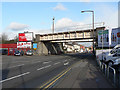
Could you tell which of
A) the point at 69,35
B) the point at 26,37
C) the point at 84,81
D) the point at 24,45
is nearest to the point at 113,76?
the point at 84,81

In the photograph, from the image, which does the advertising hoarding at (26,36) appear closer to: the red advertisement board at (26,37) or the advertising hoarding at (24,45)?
the red advertisement board at (26,37)

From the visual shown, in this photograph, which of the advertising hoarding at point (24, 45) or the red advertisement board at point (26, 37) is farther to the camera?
the red advertisement board at point (26, 37)

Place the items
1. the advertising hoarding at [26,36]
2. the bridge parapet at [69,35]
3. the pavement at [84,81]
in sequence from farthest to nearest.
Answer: the advertising hoarding at [26,36] < the bridge parapet at [69,35] < the pavement at [84,81]

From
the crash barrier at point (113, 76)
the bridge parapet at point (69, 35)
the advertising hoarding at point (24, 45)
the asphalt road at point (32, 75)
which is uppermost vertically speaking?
the bridge parapet at point (69, 35)

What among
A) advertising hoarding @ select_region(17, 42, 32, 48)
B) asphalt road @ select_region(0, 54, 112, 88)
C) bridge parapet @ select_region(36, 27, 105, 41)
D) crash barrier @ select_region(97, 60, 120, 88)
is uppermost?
bridge parapet @ select_region(36, 27, 105, 41)

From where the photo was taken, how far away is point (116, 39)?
25578 mm

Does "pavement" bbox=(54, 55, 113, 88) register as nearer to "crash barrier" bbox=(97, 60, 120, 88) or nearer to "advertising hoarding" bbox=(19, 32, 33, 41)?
"crash barrier" bbox=(97, 60, 120, 88)


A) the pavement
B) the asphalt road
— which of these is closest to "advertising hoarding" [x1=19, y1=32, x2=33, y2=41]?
the asphalt road

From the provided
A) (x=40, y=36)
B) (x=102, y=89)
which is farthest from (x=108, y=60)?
(x=40, y=36)

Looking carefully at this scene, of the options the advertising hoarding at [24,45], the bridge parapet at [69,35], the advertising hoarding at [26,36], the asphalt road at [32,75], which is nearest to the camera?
the asphalt road at [32,75]

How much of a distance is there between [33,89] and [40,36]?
40270mm

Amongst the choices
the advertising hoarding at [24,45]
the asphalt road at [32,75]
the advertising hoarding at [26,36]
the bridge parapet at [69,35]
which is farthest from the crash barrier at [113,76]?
the advertising hoarding at [26,36]

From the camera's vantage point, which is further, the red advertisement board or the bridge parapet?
the red advertisement board

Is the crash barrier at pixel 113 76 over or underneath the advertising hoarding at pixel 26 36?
underneath
